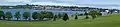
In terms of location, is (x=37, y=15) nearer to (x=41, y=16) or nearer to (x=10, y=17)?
(x=41, y=16)

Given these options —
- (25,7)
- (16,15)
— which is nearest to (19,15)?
(16,15)

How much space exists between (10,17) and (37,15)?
1091cm

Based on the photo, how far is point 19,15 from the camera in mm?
116062

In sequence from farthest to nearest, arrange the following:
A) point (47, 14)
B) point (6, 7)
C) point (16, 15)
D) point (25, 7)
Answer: point (25, 7) → point (6, 7) → point (16, 15) → point (47, 14)

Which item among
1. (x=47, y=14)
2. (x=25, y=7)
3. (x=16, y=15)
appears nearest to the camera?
(x=47, y=14)

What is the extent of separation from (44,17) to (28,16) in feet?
24.7

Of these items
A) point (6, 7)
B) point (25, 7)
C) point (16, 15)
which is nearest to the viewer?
point (16, 15)

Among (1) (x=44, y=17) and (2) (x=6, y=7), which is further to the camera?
(2) (x=6, y=7)

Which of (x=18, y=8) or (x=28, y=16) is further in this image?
(x=18, y=8)

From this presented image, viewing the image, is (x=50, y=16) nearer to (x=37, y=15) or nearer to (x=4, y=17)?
(x=37, y=15)

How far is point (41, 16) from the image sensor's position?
351 feet

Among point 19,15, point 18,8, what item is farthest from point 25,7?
point 19,15

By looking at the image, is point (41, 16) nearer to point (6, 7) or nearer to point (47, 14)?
point (47, 14)

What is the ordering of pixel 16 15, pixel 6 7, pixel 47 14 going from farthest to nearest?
pixel 6 7 → pixel 16 15 → pixel 47 14
